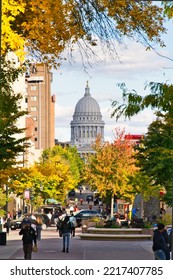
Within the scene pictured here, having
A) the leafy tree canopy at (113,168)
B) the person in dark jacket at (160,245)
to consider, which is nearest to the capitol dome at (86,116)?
the person in dark jacket at (160,245)

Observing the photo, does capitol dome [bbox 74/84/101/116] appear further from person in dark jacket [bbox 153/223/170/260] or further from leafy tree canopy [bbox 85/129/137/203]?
leafy tree canopy [bbox 85/129/137/203]

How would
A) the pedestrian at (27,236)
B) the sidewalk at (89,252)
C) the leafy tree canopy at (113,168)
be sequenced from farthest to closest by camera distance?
the leafy tree canopy at (113,168), the sidewalk at (89,252), the pedestrian at (27,236)

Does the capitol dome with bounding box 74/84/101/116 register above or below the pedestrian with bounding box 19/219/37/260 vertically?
above

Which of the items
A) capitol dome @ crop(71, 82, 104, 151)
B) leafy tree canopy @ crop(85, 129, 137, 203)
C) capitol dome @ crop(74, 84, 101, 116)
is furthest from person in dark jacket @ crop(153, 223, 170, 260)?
leafy tree canopy @ crop(85, 129, 137, 203)

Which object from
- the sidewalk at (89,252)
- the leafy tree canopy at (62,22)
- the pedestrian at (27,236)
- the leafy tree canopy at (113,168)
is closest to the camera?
the leafy tree canopy at (62,22)

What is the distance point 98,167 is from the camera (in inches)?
3044

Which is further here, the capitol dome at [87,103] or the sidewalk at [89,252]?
the sidewalk at [89,252]

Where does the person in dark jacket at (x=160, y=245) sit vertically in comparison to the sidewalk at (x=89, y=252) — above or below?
above

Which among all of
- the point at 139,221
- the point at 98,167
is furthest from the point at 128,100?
the point at 98,167

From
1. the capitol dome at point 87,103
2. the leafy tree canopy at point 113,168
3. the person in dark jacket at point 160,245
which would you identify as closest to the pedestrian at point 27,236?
the capitol dome at point 87,103

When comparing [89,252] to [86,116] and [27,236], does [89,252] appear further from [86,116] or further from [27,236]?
[86,116]

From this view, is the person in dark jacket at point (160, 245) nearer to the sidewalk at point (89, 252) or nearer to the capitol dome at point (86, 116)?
the capitol dome at point (86, 116)

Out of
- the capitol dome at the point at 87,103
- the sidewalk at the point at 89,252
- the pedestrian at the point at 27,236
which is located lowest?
the sidewalk at the point at 89,252

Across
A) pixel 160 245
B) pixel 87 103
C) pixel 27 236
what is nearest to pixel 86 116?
pixel 27 236
